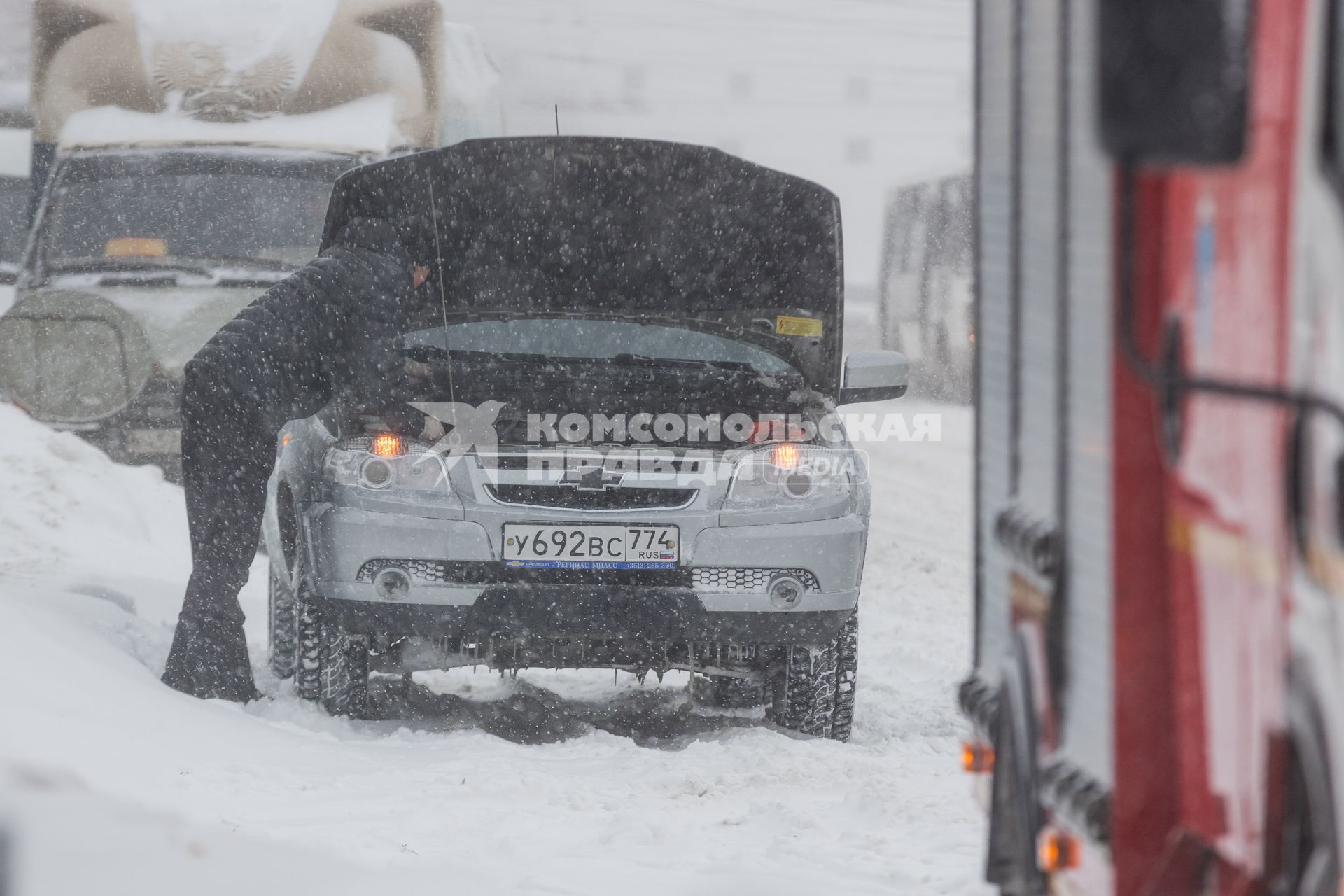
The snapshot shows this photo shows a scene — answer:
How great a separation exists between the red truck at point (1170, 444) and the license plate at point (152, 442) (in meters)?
8.14

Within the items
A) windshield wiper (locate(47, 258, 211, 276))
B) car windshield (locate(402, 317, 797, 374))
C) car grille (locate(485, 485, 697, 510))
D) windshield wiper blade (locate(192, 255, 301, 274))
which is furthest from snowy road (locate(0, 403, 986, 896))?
windshield wiper blade (locate(192, 255, 301, 274))

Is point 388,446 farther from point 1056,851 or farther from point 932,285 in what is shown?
point 932,285

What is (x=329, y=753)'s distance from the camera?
5133 mm

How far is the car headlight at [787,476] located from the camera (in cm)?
548

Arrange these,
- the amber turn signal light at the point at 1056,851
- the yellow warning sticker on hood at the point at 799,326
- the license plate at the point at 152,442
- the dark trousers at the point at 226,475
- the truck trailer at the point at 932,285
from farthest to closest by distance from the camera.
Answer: the truck trailer at the point at 932,285, the license plate at the point at 152,442, the yellow warning sticker on hood at the point at 799,326, the dark trousers at the point at 226,475, the amber turn signal light at the point at 1056,851

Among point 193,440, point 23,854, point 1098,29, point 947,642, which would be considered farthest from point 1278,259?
point 947,642

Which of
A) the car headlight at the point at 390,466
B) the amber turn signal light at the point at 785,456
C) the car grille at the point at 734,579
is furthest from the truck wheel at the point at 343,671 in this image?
the amber turn signal light at the point at 785,456

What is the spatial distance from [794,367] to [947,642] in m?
2.03

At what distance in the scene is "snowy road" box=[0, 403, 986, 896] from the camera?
11.4 ft

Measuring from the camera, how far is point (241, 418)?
5.82 meters

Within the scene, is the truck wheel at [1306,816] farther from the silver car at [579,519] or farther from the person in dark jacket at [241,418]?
the person in dark jacket at [241,418]

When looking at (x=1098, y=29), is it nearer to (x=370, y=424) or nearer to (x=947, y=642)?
(x=370, y=424)

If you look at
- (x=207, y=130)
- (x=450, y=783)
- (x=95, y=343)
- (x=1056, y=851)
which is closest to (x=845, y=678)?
(x=450, y=783)

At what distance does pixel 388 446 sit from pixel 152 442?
16.7 feet
